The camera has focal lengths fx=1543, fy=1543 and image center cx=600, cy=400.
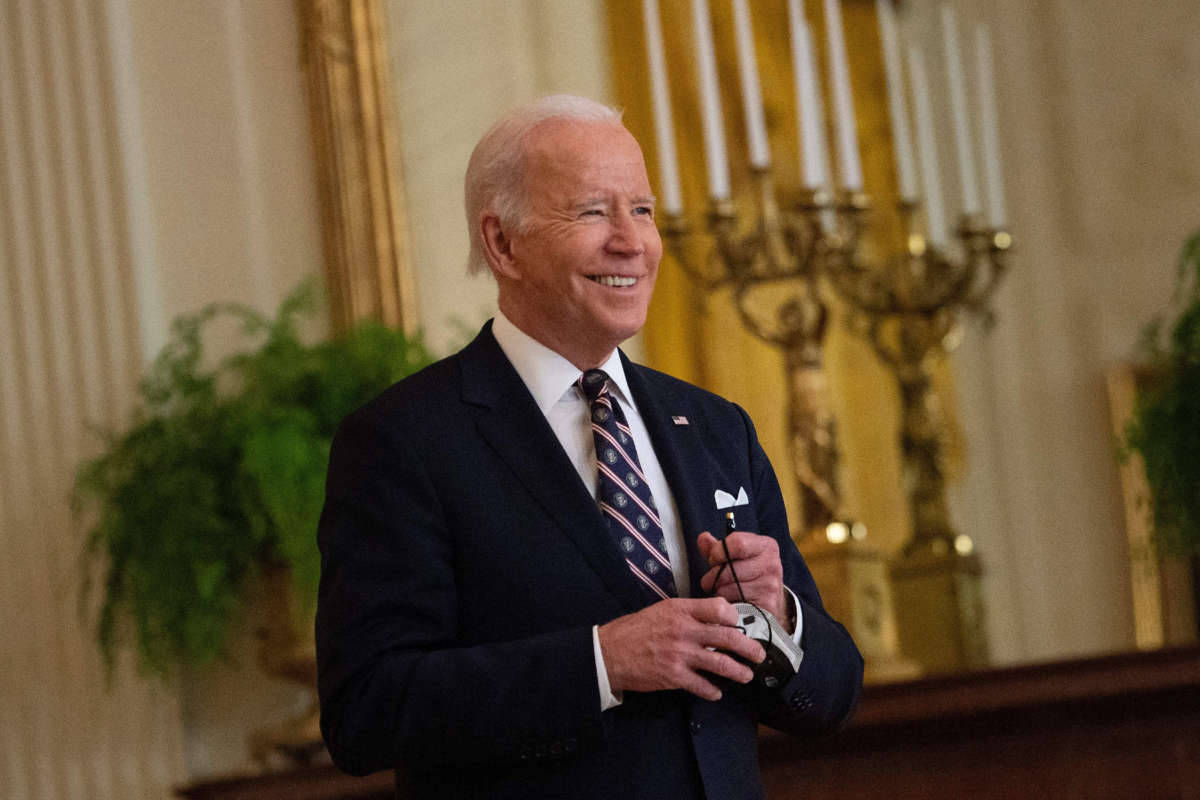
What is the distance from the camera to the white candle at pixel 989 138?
12.7 feet

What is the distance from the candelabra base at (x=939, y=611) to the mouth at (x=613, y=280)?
218cm

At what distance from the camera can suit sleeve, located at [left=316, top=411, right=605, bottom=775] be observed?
1.62 metres

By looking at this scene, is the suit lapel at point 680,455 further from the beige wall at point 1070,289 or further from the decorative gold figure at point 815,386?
the beige wall at point 1070,289

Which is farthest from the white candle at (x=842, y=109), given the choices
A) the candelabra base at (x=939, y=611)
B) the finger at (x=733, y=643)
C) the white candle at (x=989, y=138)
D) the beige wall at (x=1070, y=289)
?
the finger at (x=733, y=643)

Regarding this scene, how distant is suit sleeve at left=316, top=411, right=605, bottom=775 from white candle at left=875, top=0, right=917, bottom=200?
8.07 ft

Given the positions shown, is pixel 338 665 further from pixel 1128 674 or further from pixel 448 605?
pixel 1128 674

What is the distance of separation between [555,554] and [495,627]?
106mm

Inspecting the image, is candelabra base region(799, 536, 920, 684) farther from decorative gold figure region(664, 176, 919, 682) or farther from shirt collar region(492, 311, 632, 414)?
shirt collar region(492, 311, 632, 414)

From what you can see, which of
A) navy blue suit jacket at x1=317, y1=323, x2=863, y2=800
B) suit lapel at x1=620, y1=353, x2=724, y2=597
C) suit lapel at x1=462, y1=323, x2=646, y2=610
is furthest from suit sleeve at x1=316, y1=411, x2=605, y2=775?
suit lapel at x1=620, y1=353, x2=724, y2=597

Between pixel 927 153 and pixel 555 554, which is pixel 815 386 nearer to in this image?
pixel 927 153

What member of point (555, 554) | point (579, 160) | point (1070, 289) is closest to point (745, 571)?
point (555, 554)

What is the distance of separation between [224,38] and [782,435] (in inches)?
69.9

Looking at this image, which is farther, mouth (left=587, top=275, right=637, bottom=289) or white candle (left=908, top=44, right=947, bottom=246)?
white candle (left=908, top=44, right=947, bottom=246)

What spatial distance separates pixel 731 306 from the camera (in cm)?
418
